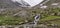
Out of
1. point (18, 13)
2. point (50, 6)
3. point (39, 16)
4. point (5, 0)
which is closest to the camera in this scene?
point (39, 16)

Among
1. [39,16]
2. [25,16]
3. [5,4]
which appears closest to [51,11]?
[39,16]

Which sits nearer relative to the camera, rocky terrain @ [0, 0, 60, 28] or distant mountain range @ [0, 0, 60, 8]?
rocky terrain @ [0, 0, 60, 28]

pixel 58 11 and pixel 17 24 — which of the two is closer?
pixel 17 24

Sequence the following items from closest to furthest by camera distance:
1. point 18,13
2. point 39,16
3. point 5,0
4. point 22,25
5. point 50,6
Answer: point 22,25
point 39,16
point 18,13
point 50,6
point 5,0

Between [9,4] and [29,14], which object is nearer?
[29,14]

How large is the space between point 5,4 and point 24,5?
26 centimetres

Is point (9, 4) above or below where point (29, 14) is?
above

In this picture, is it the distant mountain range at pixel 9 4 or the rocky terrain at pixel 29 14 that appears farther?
the distant mountain range at pixel 9 4

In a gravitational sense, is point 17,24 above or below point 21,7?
below

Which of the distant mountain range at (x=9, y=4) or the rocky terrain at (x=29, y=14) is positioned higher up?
the distant mountain range at (x=9, y=4)

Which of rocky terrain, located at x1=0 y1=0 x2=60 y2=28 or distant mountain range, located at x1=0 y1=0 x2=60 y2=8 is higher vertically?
distant mountain range, located at x1=0 y1=0 x2=60 y2=8

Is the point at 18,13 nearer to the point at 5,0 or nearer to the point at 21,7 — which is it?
the point at 21,7

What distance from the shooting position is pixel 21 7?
1906 millimetres

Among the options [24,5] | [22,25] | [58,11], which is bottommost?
[22,25]
